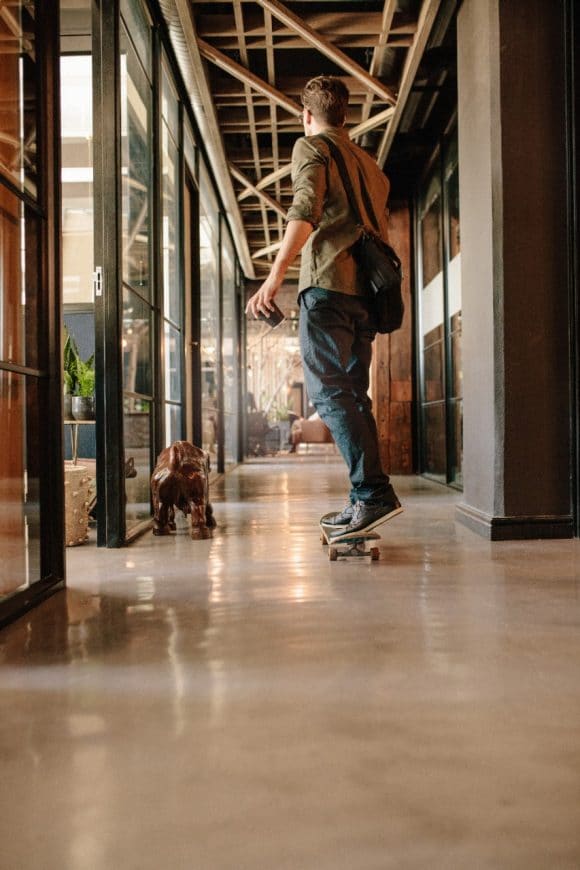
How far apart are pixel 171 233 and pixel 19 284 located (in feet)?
9.26

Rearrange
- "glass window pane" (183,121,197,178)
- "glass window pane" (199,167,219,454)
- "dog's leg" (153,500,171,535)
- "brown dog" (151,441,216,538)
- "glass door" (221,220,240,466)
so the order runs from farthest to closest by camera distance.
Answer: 1. "glass door" (221,220,240,466)
2. "glass window pane" (199,167,219,454)
3. "glass window pane" (183,121,197,178)
4. "dog's leg" (153,500,171,535)
5. "brown dog" (151,441,216,538)

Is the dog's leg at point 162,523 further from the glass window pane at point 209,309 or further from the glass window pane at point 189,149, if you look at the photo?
the glass window pane at point 209,309

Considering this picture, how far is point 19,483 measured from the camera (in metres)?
1.98

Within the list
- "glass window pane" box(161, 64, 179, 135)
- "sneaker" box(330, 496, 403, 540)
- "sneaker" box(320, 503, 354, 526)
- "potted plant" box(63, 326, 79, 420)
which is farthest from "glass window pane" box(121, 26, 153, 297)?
"sneaker" box(330, 496, 403, 540)

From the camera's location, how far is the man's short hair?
8.27ft

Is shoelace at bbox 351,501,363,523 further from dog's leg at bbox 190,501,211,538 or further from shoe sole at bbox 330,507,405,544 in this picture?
dog's leg at bbox 190,501,211,538

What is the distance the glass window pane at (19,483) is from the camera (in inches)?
74.4

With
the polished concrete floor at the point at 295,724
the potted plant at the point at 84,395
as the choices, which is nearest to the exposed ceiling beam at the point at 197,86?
the potted plant at the point at 84,395

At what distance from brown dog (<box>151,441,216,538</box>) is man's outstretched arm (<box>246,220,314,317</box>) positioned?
890 mm

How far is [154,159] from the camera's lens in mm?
3586

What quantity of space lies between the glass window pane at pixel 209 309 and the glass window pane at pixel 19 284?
14.1 feet

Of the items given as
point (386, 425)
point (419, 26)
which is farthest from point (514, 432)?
point (386, 425)

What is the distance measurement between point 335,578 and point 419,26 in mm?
3327

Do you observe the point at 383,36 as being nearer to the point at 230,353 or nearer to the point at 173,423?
the point at 173,423
